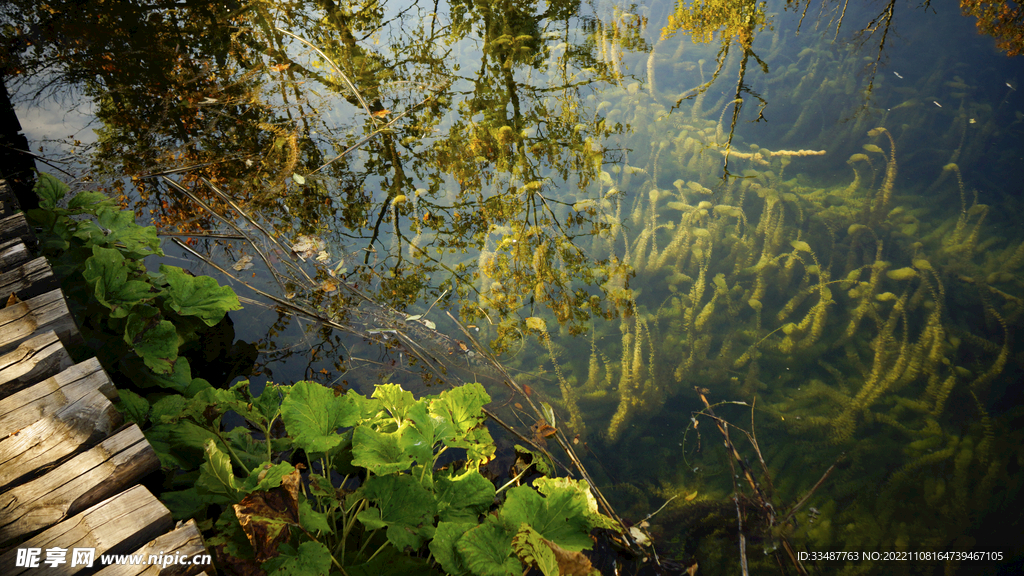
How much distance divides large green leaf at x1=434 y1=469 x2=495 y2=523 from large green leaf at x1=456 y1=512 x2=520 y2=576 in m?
0.11

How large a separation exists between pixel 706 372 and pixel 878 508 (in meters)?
0.80

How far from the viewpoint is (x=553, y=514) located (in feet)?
4.22

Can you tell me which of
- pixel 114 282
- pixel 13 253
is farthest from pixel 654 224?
pixel 13 253

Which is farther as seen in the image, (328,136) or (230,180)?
(328,136)

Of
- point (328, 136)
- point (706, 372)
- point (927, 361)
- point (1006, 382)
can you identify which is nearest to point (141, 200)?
point (328, 136)

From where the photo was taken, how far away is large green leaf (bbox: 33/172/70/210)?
1.84 m

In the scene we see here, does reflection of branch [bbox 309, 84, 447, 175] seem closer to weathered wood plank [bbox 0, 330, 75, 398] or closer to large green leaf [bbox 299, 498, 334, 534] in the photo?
weathered wood plank [bbox 0, 330, 75, 398]

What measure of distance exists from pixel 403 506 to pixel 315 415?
0.35 meters

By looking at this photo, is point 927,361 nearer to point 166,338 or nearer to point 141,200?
point 166,338

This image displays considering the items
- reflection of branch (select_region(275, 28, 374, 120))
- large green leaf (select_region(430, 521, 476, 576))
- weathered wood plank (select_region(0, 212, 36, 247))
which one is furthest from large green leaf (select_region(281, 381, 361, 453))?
reflection of branch (select_region(275, 28, 374, 120))

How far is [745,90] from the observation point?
11.0 feet

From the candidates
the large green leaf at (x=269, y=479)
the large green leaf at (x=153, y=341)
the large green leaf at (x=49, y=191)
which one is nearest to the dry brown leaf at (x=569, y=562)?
the large green leaf at (x=269, y=479)

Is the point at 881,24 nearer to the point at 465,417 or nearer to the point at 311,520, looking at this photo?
the point at 465,417

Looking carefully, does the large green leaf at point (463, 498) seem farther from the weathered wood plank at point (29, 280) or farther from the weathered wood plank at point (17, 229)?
the weathered wood plank at point (17, 229)
